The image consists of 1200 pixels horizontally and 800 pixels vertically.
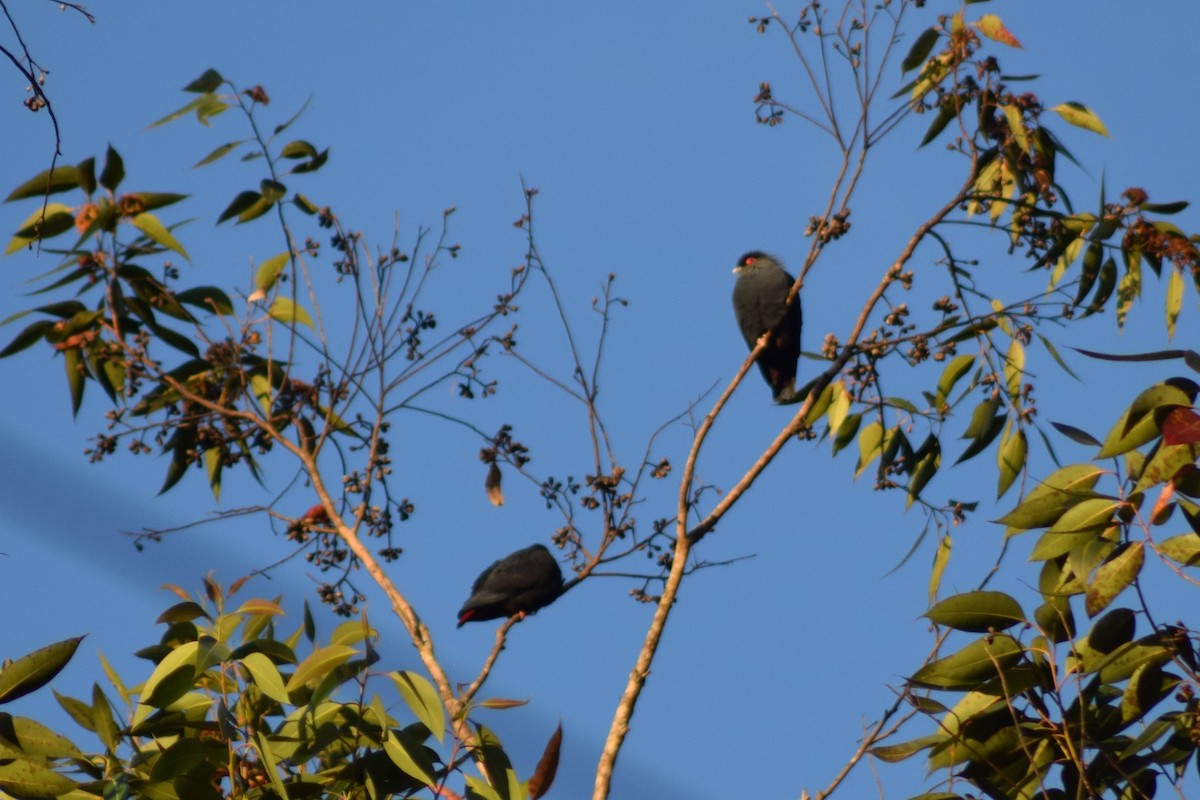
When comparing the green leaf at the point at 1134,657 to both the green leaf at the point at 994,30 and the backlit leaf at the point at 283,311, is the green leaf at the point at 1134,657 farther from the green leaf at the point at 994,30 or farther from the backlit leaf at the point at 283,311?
the backlit leaf at the point at 283,311

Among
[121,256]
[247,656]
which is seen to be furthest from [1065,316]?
[121,256]

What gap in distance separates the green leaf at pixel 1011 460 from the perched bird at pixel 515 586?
2469 millimetres

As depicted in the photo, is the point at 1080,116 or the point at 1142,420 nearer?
the point at 1142,420

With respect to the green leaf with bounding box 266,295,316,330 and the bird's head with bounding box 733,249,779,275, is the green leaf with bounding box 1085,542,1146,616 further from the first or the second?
the bird's head with bounding box 733,249,779,275

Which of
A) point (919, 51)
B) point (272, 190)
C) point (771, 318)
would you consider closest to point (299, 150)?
point (272, 190)

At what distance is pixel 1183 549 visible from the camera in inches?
93.4

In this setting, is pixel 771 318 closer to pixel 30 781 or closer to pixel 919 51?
pixel 919 51

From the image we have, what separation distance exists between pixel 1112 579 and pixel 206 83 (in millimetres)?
2785

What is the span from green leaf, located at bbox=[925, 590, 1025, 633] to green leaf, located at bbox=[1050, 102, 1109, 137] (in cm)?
173

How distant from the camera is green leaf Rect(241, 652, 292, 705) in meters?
2.42

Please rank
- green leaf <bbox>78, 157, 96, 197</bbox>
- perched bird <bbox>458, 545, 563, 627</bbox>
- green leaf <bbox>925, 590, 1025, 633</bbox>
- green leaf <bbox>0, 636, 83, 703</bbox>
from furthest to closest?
1. perched bird <bbox>458, 545, 563, 627</bbox>
2. green leaf <bbox>78, 157, 96, 197</bbox>
3. green leaf <bbox>925, 590, 1025, 633</bbox>
4. green leaf <bbox>0, 636, 83, 703</bbox>

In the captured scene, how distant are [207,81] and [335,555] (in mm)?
1392

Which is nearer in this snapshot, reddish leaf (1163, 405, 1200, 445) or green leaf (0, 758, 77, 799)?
reddish leaf (1163, 405, 1200, 445)

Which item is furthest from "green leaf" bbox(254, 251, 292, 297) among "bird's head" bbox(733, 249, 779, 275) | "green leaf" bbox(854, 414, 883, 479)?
"bird's head" bbox(733, 249, 779, 275)
